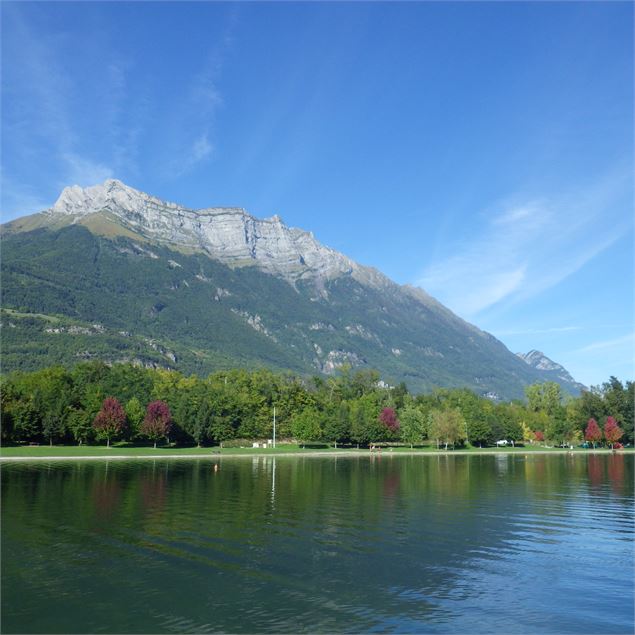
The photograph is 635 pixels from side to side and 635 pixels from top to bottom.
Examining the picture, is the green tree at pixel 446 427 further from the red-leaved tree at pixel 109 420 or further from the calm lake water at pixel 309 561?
the calm lake water at pixel 309 561

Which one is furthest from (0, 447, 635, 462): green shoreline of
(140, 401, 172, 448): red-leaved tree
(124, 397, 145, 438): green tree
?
(124, 397, 145, 438): green tree

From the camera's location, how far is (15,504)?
48.5m

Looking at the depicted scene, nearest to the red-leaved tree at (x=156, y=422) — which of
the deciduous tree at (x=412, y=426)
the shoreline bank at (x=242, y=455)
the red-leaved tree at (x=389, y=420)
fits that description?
the shoreline bank at (x=242, y=455)

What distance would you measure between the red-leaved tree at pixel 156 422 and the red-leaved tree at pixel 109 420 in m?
5.90

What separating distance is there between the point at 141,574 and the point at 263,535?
11.2 metres

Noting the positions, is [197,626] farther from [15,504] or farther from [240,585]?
[15,504]

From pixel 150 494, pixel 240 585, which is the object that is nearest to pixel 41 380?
pixel 150 494

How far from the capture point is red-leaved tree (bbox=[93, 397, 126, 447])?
438 feet

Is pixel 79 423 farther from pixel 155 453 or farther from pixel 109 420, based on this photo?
pixel 155 453

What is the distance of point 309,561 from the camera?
106ft

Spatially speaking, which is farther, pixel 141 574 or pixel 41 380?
pixel 41 380

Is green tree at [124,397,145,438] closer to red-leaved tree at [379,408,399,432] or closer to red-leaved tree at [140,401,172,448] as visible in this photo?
red-leaved tree at [140,401,172,448]

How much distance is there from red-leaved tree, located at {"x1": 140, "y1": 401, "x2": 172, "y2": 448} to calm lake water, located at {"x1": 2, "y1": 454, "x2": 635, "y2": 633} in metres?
78.7

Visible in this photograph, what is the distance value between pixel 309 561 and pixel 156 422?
383 ft
